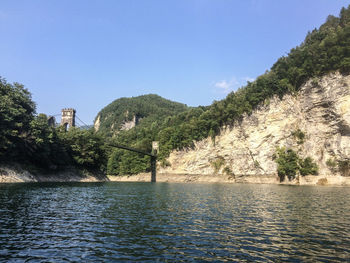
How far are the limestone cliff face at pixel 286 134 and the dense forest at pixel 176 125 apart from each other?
9.48 ft

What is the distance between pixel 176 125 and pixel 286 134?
1965 inches

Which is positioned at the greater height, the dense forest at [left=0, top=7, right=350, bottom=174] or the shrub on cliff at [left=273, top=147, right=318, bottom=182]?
the dense forest at [left=0, top=7, right=350, bottom=174]

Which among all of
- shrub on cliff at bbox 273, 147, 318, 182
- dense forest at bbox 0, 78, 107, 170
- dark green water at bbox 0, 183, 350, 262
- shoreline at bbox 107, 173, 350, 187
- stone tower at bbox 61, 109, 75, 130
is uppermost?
stone tower at bbox 61, 109, 75, 130

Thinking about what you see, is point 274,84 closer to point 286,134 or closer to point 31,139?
point 286,134

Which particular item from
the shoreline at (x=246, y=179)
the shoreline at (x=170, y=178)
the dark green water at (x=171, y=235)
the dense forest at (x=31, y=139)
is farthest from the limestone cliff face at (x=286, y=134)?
the dark green water at (x=171, y=235)

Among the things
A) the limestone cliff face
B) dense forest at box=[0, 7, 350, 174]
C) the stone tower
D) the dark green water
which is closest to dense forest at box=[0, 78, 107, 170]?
dense forest at box=[0, 7, 350, 174]

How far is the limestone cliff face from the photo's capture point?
59.8 m

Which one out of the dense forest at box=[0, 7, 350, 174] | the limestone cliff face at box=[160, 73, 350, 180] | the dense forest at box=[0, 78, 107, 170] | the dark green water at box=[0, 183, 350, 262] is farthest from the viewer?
the limestone cliff face at box=[160, 73, 350, 180]

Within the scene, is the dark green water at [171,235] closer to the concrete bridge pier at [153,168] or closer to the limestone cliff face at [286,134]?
the limestone cliff face at [286,134]

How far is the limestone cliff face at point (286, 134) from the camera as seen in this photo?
196ft

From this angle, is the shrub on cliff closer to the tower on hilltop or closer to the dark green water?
the dark green water

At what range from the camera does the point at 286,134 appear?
69.3 metres

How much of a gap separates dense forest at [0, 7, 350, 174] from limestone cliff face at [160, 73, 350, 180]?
289cm

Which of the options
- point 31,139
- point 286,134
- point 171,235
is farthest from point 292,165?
point 31,139
